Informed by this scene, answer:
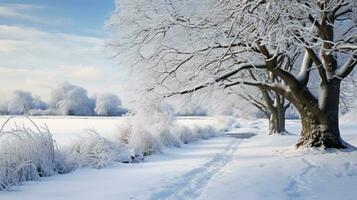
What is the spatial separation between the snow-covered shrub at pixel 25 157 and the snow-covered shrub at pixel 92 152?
0.78m

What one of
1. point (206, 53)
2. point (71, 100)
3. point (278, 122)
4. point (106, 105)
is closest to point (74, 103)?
point (71, 100)

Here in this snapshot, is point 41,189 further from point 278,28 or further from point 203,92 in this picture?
point 203,92

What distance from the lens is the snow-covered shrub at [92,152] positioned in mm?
9959

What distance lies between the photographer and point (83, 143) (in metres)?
10.8

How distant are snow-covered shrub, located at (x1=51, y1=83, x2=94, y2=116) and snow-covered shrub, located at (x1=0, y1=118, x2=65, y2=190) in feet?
274

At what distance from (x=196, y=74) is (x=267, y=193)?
7425 mm

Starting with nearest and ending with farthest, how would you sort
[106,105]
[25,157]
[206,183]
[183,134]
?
[206,183]
[25,157]
[183,134]
[106,105]

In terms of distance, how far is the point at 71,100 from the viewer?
297ft

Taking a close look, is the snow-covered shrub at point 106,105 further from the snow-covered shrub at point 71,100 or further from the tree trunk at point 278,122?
the tree trunk at point 278,122

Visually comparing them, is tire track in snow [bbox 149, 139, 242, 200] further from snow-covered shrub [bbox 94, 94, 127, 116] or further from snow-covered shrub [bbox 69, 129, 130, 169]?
snow-covered shrub [bbox 94, 94, 127, 116]

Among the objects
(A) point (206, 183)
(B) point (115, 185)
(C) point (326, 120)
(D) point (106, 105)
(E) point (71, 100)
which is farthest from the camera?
(D) point (106, 105)

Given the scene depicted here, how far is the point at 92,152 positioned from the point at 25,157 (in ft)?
8.48

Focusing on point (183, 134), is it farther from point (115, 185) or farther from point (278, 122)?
point (115, 185)

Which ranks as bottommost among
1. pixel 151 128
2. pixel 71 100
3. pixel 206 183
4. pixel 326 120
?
pixel 206 183
